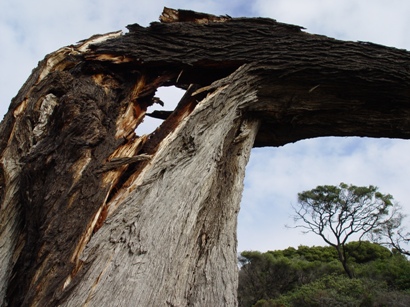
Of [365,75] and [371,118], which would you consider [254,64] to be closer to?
[365,75]

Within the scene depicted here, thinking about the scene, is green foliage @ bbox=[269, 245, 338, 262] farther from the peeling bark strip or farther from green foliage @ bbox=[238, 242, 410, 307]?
the peeling bark strip

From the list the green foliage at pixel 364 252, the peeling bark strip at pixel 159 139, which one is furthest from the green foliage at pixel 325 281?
the peeling bark strip at pixel 159 139

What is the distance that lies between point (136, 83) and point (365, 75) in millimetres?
1859

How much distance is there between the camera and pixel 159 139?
2982 millimetres

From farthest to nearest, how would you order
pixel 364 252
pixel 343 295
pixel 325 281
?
pixel 364 252
pixel 325 281
pixel 343 295

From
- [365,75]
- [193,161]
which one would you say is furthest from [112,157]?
[365,75]

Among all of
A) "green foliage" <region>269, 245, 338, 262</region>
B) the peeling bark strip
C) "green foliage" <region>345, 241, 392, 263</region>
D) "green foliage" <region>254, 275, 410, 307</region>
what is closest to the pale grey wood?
the peeling bark strip

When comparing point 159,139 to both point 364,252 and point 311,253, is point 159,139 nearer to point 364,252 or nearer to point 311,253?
point 364,252

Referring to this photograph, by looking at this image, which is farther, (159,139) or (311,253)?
(311,253)

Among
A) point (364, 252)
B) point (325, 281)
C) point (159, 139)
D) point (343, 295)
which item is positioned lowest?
point (159, 139)

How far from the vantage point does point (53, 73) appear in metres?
2.94

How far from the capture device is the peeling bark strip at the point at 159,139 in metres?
2.18

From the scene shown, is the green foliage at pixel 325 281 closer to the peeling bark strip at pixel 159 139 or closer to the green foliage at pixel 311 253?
the green foliage at pixel 311 253

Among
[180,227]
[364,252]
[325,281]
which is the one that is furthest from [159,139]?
[364,252]
